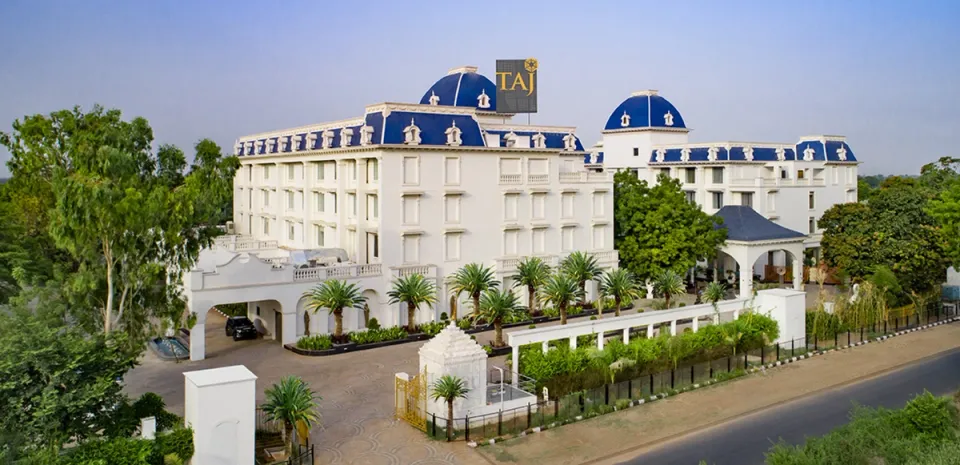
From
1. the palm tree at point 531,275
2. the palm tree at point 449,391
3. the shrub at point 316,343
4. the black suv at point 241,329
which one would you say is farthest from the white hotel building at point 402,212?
the palm tree at point 449,391

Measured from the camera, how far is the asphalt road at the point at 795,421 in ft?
76.4

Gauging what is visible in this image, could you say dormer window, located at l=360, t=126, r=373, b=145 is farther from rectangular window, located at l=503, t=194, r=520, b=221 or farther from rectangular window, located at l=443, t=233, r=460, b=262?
rectangular window, located at l=503, t=194, r=520, b=221

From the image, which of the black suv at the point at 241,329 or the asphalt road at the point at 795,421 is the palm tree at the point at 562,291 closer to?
the asphalt road at the point at 795,421

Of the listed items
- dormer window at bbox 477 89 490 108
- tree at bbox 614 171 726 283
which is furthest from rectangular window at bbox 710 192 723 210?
dormer window at bbox 477 89 490 108

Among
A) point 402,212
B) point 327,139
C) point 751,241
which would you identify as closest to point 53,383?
point 402,212

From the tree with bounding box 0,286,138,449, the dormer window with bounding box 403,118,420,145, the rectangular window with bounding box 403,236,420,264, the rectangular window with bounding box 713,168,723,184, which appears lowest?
the tree with bounding box 0,286,138,449

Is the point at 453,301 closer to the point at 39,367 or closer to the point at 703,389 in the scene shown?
the point at 703,389

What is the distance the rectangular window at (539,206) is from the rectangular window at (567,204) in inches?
50.7

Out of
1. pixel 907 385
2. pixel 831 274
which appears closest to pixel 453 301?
pixel 907 385

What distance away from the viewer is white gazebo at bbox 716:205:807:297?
49.3 meters

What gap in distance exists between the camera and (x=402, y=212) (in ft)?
132

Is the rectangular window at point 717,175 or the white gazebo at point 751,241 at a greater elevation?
the rectangular window at point 717,175

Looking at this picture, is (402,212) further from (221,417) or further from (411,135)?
(221,417)

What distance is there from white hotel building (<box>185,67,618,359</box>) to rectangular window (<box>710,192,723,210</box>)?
14.2 m
